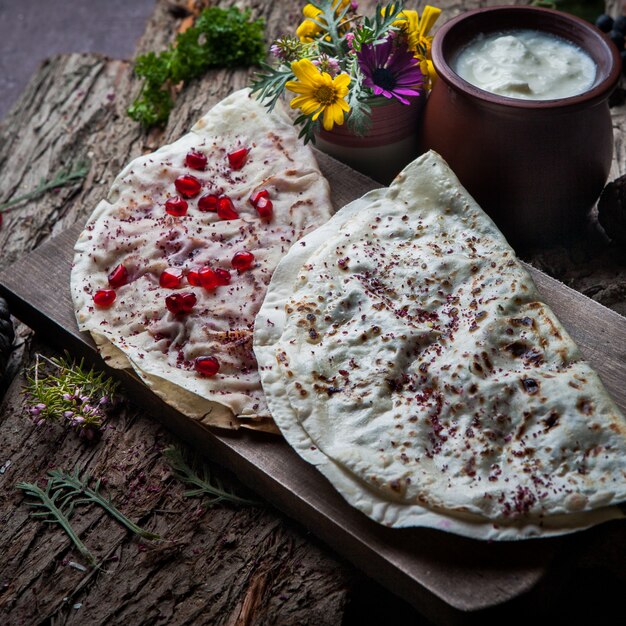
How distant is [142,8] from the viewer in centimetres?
614

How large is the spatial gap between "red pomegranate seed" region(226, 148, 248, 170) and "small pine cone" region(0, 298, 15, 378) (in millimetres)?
1069

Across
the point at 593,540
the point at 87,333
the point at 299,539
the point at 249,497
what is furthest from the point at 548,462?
the point at 87,333

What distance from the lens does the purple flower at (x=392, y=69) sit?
318 centimetres

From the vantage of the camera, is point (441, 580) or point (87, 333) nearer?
point (441, 580)

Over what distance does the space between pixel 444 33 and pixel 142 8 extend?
3.78 m

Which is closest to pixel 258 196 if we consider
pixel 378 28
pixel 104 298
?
pixel 104 298

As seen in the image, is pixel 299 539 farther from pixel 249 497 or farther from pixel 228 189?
pixel 228 189

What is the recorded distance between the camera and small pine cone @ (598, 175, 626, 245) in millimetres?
3090

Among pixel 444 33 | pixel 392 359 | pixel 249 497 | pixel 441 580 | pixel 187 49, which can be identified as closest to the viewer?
pixel 441 580

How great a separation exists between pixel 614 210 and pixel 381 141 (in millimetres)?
992

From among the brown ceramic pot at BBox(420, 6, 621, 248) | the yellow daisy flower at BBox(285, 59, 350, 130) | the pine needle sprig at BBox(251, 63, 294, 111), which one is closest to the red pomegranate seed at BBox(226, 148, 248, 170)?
the pine needle sprig at BBox(251, 63, 294, 111)

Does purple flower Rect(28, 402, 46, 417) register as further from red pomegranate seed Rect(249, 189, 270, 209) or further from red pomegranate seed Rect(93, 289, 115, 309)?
red pomegranate seed Rect(249, 189, 270, 209)

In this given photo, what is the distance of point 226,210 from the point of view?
3109 mm

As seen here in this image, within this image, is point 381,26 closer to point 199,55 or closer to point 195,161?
point 195,161
